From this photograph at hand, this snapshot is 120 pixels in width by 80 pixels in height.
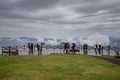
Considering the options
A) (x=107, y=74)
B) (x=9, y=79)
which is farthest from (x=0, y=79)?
(x=107, y=74)

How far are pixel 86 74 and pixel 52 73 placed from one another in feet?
11.1

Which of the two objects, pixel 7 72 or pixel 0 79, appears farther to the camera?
pixel 7 72

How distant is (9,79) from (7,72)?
265 centimetres

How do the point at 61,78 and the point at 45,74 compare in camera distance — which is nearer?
the point at 61,78

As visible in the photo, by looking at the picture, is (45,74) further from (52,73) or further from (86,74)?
(86,74)

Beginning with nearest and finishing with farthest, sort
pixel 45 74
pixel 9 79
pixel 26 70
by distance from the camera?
pixel 9 79 < pixel 45 74 < pixel 26 70

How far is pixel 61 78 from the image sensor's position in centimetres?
2144

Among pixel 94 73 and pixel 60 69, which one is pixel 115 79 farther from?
pixel 60 69

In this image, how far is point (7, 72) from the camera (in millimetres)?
23547

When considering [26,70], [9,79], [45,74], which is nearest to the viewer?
[9,79]

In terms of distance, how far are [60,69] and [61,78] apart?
13.3ft

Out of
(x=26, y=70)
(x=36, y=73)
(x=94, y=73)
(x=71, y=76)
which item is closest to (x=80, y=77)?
(x=71, y=76)

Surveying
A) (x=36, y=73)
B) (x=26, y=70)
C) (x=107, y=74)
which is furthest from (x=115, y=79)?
(x=26, y=70)

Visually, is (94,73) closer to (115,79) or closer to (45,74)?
(115,79)
